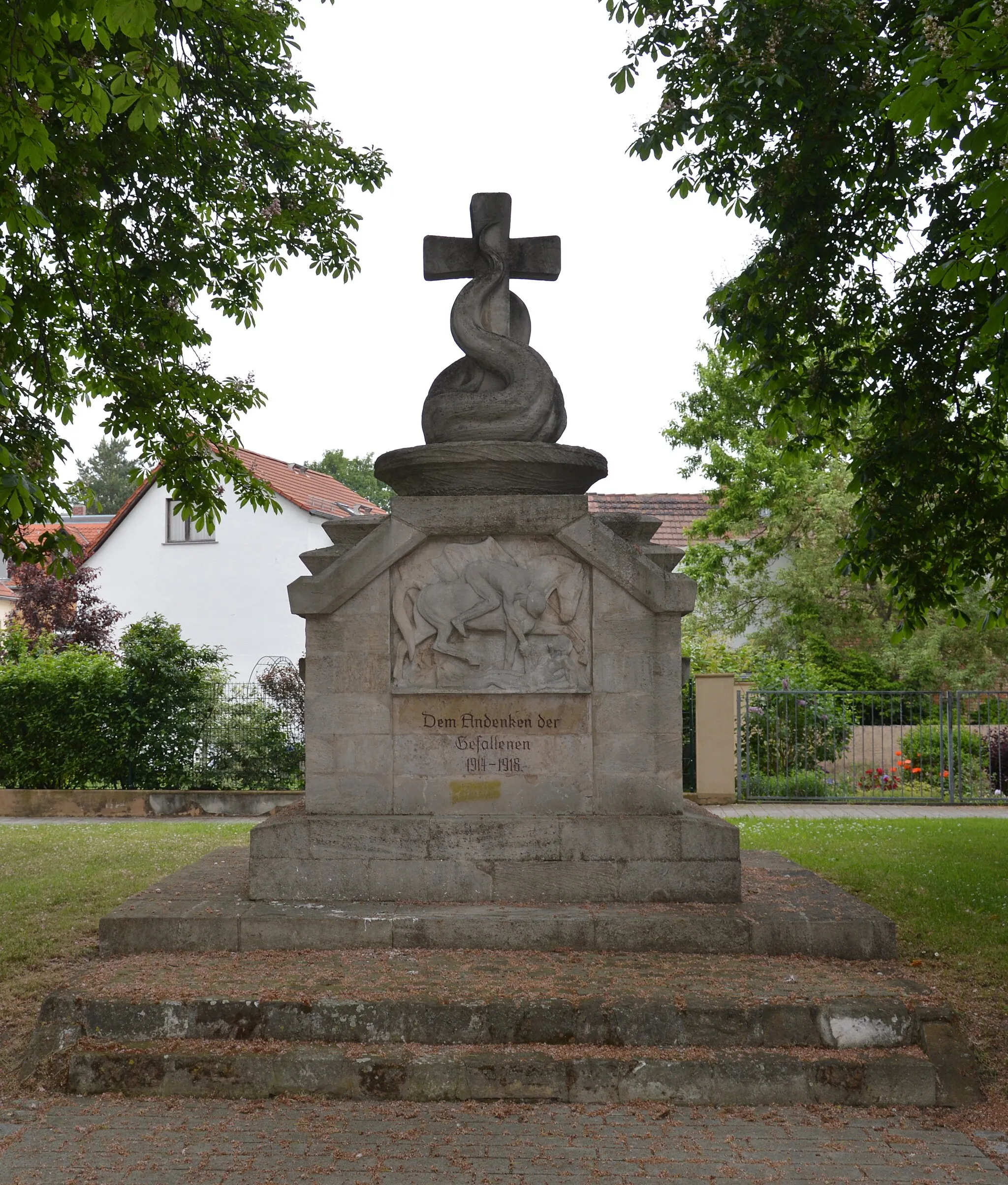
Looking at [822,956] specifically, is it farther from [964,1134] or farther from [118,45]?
[118,45]

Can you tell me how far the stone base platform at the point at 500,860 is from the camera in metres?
6.90

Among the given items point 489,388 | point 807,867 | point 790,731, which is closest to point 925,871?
point 807,867

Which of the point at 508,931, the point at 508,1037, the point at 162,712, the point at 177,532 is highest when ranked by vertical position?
the point at 177,532

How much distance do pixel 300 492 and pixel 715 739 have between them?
17682mm

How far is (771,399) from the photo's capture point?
11148 mm

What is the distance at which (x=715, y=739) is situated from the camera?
1809 cm

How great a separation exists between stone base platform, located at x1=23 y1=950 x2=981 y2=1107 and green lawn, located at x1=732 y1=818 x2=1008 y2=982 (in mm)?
2218

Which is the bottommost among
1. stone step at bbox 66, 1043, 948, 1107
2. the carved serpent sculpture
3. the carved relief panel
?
stone step at bbox 66, 1043, 948, 1107

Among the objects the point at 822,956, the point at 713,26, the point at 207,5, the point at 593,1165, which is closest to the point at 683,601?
the point at 822,956

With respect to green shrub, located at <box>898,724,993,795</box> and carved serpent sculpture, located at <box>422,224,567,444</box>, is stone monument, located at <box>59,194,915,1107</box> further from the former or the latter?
green shrub, located at <box>898,724,993,795</box>

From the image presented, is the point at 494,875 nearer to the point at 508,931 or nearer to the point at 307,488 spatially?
the point at 508,931

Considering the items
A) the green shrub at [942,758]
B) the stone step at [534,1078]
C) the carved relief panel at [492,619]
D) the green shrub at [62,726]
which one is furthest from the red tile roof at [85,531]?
the stone step at [534,1078]

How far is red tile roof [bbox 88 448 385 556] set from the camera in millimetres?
30266

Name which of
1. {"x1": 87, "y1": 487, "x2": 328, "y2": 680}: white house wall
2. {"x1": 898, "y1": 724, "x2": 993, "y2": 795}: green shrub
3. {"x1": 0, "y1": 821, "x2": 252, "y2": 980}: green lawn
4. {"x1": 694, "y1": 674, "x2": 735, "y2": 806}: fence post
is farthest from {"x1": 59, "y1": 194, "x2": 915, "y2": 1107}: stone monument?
{"x1": 87, "y1": 487, "x2": 328, "y2": 680}: white house wall
